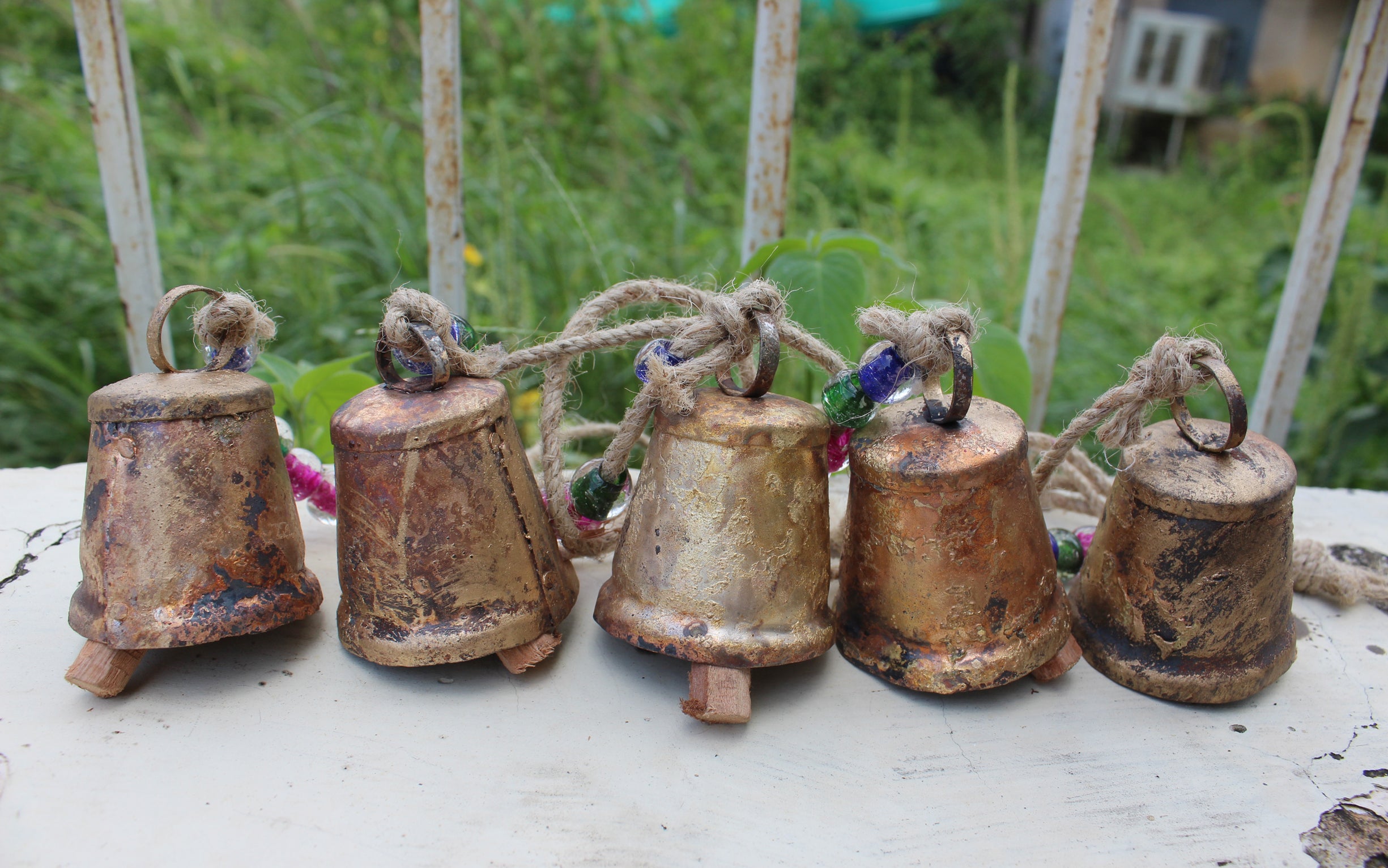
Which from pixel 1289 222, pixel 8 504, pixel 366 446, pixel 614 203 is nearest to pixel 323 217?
pixel 614 203

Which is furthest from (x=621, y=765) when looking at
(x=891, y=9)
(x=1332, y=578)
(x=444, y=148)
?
(x=891, y=9)

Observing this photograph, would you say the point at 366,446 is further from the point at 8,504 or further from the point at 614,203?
the point at 614,203

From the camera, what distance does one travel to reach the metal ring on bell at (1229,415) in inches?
40.7

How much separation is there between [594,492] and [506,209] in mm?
1233

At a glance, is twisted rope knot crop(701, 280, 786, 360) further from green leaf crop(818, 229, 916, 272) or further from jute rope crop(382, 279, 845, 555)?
green leaf crop(818, 229, 916, 272)

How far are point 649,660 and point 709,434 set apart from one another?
36 centimetres

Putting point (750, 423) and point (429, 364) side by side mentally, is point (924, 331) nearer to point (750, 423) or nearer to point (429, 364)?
point (750, 423)

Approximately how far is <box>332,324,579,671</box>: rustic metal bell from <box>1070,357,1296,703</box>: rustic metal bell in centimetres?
79

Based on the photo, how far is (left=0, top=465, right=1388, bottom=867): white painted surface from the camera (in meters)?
0.94

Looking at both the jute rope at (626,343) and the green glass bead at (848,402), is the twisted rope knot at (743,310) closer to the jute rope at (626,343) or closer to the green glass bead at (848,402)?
the jute rope at (626,343)

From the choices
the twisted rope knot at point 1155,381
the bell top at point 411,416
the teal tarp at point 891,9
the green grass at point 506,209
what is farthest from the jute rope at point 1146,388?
the teal tarp at point 891,9

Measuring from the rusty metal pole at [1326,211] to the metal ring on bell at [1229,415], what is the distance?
106cm

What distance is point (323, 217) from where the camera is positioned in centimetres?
321

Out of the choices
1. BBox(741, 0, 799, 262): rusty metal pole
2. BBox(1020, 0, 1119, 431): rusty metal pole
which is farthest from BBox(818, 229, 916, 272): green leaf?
BBox(1020, 0, 1119, 431): rusty metal pole
